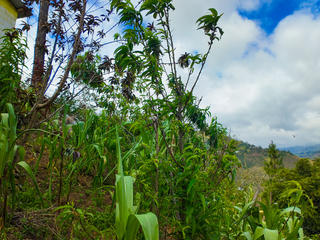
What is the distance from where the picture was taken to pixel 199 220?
1.20 m

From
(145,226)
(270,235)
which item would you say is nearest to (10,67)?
(145,226)

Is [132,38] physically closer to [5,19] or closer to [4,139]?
[4,139]

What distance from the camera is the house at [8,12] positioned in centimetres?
431

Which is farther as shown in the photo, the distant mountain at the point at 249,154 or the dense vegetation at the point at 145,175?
the distant mountain at the point at 249,154

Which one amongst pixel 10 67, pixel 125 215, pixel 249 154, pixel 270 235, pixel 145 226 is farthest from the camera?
pixel 249 154

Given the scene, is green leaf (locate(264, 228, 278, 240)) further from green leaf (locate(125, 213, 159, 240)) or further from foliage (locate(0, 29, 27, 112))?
foliage (locate(0, 29, 27, 112))

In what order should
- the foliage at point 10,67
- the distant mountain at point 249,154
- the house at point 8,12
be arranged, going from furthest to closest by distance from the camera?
the house at point 8,12
the distant mountain at point 249,154
the foliage at point 10,67

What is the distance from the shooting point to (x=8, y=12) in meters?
4.52

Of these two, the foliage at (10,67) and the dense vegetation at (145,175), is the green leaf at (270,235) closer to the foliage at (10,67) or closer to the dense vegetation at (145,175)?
the dense vegetation at (145,175)

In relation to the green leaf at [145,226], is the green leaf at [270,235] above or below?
below

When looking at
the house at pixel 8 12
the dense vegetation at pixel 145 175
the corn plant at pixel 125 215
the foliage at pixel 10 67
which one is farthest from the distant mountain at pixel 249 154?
the house at pixel 8 12

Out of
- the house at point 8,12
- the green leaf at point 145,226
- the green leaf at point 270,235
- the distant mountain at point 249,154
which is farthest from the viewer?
the house at point 8,12

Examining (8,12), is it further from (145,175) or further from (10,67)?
(145,175)

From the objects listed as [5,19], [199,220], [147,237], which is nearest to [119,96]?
[199,220]
